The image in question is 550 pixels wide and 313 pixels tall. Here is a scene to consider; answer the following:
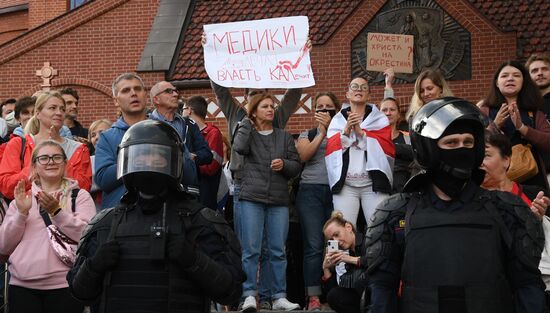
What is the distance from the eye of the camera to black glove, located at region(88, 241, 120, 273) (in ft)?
17.3

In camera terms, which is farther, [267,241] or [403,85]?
[403,85]

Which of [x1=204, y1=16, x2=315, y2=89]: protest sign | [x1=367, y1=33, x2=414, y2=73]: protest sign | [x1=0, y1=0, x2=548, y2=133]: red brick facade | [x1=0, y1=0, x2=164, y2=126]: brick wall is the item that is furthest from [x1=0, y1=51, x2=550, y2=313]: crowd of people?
[x1=0, y1=0, x2=164, y2=126]: brick wall

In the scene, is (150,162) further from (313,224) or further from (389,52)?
(389,52)

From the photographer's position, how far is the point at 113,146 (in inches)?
301

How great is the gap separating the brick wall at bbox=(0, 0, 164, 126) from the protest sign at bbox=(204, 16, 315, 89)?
10.2 metres

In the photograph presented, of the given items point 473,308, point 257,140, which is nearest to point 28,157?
point 257,140

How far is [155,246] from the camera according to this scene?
17.2 feet

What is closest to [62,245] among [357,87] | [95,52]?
[357,87]

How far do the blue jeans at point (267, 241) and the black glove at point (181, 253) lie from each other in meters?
3.70

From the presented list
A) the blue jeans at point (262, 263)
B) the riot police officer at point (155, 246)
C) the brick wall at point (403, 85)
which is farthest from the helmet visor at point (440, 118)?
the brick wall at point (403, 85)

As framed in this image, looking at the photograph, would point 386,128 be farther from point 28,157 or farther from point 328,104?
point 28,157

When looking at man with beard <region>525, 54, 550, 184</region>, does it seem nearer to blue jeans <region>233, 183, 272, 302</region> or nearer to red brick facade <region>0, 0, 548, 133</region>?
blue jeans <region>233, 183, 272, 302</region>

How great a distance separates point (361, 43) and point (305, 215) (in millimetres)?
9833

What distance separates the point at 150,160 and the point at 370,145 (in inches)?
167
